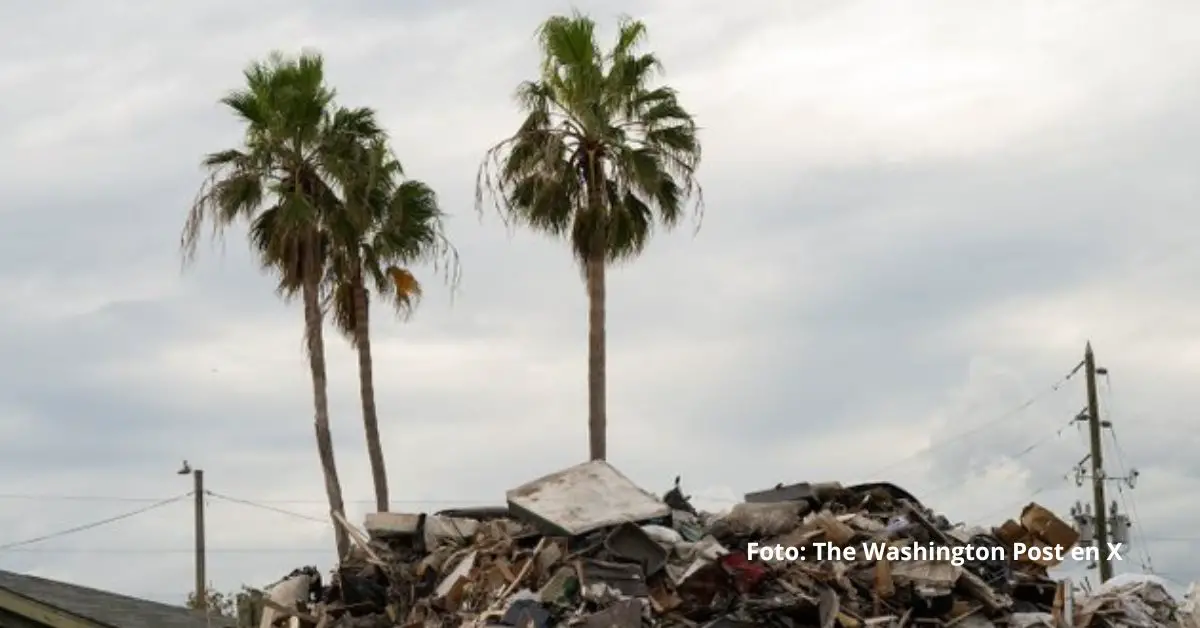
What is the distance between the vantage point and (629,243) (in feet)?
111

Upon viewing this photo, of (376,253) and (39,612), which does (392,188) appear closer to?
(376,253)

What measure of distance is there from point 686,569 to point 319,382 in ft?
57.4

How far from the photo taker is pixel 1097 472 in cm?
4372

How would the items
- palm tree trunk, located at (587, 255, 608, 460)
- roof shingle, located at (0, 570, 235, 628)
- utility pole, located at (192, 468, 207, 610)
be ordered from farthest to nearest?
utility pole, located at (192, 468, 207, 610) → palm tree trunk, located at (587, 255, 608, 460) → roof shingle, located at (0, 570, 235, 628)

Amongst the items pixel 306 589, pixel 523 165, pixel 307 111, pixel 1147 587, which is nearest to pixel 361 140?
pixel 307 111

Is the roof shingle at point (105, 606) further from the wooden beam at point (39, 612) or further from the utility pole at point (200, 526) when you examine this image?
the utility pole at point (200, 526)

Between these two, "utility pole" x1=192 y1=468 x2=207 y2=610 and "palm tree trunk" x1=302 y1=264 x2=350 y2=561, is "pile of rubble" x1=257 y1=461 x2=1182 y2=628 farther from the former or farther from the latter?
"utility pole" x1=192 y1=468 x2=207 y2=610

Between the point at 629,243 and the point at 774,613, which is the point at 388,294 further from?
the point at 774,613

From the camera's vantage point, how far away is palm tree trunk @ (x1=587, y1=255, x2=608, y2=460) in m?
32.9

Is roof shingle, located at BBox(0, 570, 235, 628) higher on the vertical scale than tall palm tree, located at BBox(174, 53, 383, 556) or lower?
lower

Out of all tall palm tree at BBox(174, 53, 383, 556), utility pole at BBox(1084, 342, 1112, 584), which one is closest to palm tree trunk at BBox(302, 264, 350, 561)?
tall palm tree at BBox(174, 53, 383, 556)

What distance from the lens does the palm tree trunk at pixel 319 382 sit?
3669cm

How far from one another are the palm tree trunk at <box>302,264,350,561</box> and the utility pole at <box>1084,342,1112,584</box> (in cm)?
1583

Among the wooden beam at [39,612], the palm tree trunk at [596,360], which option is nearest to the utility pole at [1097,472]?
the palm tree trunk at [596,360]
